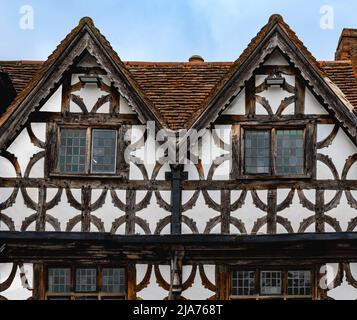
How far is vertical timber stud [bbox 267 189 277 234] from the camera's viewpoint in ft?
55.2

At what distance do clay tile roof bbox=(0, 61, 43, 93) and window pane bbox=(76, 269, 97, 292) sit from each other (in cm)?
441

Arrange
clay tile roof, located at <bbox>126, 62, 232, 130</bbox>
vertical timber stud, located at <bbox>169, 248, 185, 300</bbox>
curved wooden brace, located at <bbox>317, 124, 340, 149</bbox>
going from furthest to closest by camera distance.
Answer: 1. clay tile roof, located at <bbox>126, 62, 232, 130</bbox>
2. curved wooden brace, located at <bbox>317, 124, 340, 149</bbox>
3. vertical timber stud, located at <bbox>169, 248, 185, 300</bbox>

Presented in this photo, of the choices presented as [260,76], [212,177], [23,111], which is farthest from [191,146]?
[23,111]

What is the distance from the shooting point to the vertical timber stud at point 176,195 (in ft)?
55.2

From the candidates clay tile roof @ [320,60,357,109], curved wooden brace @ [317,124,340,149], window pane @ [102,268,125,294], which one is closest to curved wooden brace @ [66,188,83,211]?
window pane @ [102,268,125,294]

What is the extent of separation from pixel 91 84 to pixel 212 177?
9.85ft

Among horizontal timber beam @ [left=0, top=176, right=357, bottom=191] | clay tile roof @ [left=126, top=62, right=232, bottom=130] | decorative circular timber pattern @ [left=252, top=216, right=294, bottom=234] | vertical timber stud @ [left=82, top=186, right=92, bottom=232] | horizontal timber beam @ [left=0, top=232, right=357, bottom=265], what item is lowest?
horizontal timber beam @ [left=0, top=232, right=357, bottom=265]

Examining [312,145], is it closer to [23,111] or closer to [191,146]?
[191,146]

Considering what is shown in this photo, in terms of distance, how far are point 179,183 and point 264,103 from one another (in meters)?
2.32

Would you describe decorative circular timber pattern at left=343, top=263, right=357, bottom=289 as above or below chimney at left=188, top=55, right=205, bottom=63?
below

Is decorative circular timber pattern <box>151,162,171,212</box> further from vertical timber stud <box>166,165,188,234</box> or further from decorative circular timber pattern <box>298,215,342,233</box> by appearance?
decorative circular timber pattern <box>298,215,342,233</box>

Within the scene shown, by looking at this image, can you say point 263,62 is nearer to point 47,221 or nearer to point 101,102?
point 101,102
